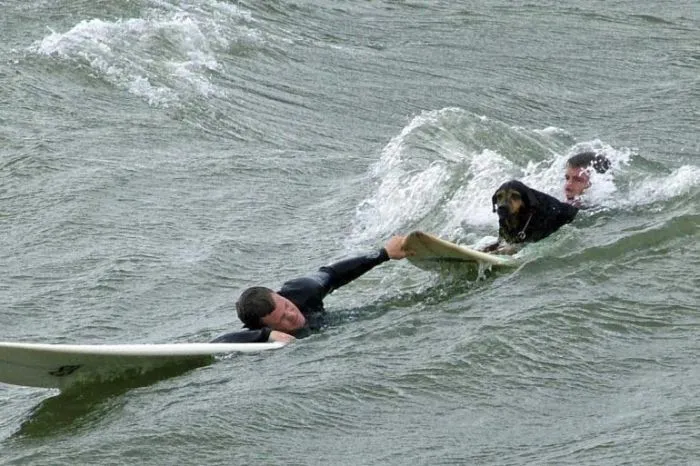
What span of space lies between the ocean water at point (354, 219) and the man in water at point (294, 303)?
0.19m

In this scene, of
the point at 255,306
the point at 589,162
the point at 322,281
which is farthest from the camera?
the point at 589,162

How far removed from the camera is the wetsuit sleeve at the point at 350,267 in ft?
32.6

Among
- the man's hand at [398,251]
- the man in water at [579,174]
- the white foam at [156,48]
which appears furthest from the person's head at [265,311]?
the white foam at [156,48]

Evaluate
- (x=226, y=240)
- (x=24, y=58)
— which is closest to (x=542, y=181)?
(x=226, y=240)

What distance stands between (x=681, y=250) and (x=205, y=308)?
3.55m

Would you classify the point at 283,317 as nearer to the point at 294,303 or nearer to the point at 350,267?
the point at 294,303

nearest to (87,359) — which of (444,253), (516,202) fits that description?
(444,253)

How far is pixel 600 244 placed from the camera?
10.2m

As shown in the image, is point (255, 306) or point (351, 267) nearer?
point (255, 306)

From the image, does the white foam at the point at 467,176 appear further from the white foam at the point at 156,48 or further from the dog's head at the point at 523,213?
the white foam at the point at 156,48

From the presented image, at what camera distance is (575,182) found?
11859mm

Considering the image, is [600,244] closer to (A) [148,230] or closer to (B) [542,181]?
(B) [542,181]

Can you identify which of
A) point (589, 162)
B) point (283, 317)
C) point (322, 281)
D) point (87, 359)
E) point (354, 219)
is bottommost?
point (354, 219)

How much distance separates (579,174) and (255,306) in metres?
3.72
